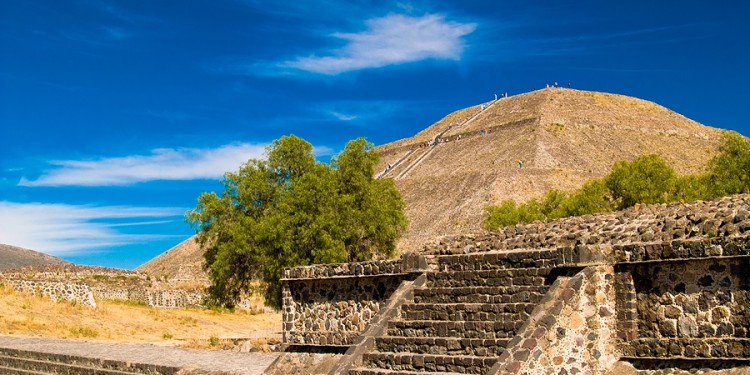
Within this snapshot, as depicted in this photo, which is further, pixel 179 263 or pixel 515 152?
pixel 179 263

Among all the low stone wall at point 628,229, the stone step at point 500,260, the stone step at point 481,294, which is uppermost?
the low stone wall at point 628,229

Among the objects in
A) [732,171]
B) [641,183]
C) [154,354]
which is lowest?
[154,354]

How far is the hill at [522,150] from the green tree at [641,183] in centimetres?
1986

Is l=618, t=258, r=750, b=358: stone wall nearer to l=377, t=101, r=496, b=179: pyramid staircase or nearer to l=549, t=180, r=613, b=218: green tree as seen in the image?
l=549, t=180, r=613, b=218: green tree

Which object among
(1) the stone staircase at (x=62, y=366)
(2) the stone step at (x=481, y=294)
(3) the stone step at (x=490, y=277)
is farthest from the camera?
(1) the stone staircase at (x=62, y=366)

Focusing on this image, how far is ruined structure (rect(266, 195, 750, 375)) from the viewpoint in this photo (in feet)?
35.8

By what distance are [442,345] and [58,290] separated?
90.5 ft

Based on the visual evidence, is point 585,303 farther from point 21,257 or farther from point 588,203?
point 21,257

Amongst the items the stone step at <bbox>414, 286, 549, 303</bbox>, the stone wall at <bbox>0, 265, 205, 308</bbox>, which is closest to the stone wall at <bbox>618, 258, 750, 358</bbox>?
the stone step at <bbox>414, 286, 549, 303</bbox>

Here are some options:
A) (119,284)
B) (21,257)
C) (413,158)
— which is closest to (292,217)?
(119,284)

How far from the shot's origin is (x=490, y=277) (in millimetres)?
13469

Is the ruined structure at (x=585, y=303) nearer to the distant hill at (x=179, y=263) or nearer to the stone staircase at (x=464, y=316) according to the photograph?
the stone staircase at (x=464, y=316)

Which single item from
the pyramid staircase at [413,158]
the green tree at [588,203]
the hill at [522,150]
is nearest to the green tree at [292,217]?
the green tree at [588,203]

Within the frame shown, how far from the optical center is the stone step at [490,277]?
12.8 m
